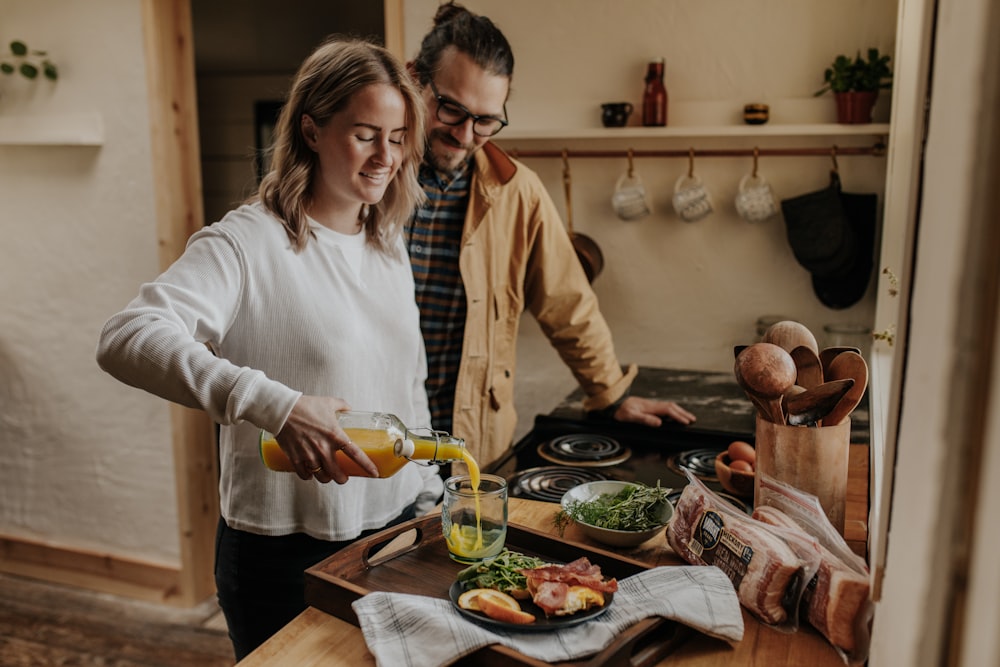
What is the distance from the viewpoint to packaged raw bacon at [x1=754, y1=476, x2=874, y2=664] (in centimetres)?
96

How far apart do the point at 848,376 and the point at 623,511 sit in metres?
0.39

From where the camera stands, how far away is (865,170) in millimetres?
2598

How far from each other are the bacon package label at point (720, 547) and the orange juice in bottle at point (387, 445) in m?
0.33

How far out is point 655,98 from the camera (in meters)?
2.64

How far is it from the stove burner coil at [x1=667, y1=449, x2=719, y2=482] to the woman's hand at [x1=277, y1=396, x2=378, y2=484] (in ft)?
2.64

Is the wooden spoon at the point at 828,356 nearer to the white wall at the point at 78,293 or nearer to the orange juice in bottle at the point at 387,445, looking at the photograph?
the orange juice in bottle at the point at 387,445

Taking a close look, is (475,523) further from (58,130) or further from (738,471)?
(58,130)

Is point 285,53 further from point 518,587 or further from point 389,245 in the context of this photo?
point 518,587

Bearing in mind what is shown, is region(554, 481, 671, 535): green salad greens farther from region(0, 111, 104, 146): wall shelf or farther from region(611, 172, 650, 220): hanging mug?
region(0, 111, 104, 146): wall shelf

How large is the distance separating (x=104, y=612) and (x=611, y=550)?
2666 millimetres

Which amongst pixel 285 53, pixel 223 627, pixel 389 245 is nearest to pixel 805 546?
pixel 389 245

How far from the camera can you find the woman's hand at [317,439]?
120 centimetres

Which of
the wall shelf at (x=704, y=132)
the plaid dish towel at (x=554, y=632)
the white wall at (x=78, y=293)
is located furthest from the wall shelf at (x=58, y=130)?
the plaid dish towel at (x=554, y=632)

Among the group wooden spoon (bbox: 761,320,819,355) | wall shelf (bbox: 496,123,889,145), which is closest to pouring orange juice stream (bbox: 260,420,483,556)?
wooden spoon (bbox: 761,320,819,355)
